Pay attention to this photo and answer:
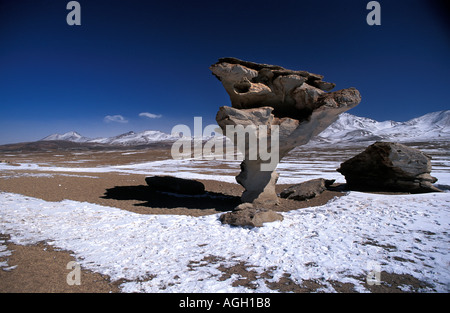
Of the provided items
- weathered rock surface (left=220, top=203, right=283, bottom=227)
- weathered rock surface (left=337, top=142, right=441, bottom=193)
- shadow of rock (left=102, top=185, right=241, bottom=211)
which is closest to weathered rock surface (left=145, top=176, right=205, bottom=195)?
shadow of rock (left=102, top=185, right=241, bottom=211)

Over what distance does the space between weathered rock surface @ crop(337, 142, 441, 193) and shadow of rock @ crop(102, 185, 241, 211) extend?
9.62m

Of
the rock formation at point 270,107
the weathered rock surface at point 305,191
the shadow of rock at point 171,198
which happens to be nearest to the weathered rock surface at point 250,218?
the shadow of rock at point 171,198

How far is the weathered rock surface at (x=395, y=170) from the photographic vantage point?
1470 centimetres

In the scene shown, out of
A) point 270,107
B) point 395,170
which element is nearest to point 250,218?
point 270,107

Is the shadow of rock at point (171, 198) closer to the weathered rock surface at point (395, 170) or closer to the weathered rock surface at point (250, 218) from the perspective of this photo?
the weathered rock surface at point (250, 218)

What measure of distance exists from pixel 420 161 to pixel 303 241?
12.5m

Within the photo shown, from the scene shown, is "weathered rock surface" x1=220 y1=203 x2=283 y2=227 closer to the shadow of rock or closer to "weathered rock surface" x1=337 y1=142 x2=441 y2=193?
the shadow of rock

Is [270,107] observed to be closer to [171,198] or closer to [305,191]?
[305,191]

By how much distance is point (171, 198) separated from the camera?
1664 cm

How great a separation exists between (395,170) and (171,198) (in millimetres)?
15473

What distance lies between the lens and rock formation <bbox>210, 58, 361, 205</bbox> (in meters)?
12.9
